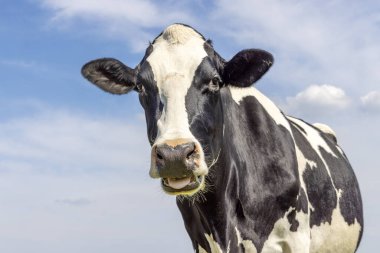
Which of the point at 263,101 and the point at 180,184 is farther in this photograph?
the point at 263,101

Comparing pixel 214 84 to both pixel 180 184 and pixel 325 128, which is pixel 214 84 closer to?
pixel 180 184

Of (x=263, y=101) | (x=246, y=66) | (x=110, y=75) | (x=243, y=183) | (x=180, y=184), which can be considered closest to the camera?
(x=180, y=184)

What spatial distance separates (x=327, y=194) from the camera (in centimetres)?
980

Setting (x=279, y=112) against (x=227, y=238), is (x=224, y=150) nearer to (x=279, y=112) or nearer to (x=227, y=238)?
(x=227, y=238)

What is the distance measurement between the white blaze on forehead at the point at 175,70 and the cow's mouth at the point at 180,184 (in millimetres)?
414

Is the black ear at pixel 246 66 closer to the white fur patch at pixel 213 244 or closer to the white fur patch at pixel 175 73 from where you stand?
the white fur patch at pixel 175 73

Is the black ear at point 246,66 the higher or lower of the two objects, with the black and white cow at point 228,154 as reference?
higher

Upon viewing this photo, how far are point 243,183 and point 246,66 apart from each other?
148 centimetres

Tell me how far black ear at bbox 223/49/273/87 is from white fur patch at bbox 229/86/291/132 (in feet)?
2.75

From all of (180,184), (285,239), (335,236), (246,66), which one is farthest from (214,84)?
(335,236)

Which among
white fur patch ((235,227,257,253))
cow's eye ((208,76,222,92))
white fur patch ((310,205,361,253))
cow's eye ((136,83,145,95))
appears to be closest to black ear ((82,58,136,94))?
cow's eye ((136,83,145,95))

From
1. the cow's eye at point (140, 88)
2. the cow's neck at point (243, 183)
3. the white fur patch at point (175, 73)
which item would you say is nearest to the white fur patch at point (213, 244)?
the cow's neck at point (243, 183)

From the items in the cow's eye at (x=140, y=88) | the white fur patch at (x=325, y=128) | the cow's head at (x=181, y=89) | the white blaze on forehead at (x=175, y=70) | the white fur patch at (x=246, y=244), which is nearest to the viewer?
the cow's head at (x=181, y=89)

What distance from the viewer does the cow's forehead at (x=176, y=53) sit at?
761 centimetres
